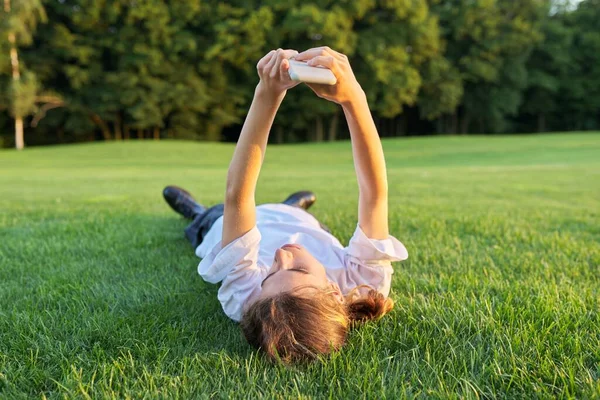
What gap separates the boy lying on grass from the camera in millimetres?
1530

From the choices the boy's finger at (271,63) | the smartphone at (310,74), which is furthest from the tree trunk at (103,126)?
the smartphone at (310,74)

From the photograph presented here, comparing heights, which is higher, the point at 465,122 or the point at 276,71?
the point at 465,122

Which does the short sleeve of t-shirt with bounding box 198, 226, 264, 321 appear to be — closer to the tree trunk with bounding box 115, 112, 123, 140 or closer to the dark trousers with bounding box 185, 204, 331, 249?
the dark trousers with bounding box 185, 204, 331, 249

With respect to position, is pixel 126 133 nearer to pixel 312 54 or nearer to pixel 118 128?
pixel 118 128

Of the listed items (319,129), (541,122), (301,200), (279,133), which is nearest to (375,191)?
(301,200)

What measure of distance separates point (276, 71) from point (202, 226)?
1836mm

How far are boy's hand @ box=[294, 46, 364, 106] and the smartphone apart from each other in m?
0.04

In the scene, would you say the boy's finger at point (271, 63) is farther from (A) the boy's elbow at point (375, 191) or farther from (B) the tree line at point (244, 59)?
(B) the tree line at point (244, 59)

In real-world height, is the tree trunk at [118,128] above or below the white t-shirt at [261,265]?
above

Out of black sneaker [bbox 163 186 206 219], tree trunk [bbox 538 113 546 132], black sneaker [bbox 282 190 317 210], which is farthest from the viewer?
tree trunk [bbox 538 113 546 132]

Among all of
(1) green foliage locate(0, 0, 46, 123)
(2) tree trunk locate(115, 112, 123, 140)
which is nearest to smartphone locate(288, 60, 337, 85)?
(1) green foliage locate(0, 0, 46, 123)

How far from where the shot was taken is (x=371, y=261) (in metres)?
1.92

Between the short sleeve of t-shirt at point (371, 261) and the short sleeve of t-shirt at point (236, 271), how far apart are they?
0.40m

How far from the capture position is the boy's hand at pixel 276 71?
1.55m
